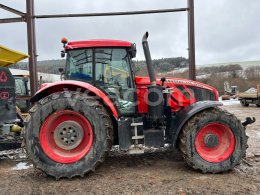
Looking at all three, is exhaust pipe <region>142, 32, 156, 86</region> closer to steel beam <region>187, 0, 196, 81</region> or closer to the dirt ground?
the dirt ground

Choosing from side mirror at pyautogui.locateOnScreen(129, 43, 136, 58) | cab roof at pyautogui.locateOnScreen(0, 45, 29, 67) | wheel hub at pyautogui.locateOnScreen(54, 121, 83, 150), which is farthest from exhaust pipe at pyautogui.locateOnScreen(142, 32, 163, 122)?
cab roof at pyautogui.locateOnScreen(0, 45, 29, 67)

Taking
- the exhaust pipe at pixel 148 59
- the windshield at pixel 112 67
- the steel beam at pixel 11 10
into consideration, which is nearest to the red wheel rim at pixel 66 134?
the windshield at pixel 112 67

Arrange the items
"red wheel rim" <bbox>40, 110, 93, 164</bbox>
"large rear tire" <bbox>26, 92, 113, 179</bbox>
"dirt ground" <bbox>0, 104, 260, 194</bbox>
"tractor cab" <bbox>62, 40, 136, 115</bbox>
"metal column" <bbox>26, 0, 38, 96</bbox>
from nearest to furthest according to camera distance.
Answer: "dirt ground" <bbox>0, 104, 260, 194</bbox>, "large rear tire" <bbox>26, 92, 113, 179</bbox>, "red wheel rim" <bbox>40, 110, 93, 164</bbox>, "tractor cab" <bbox>62, 40, 136, 115</bbox>, "metal column" <bbox>26, 0, 38, 96</bbox>

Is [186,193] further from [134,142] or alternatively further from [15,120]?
[15,120]

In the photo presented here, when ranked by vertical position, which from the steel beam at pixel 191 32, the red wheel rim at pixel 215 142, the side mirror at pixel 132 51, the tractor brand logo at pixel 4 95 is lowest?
the red wheel rim at pixel 215 142

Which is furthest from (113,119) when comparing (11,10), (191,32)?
(11,10)

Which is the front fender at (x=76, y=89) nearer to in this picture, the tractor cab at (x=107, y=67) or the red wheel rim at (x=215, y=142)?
the tractor cab at (x=107, y=67)

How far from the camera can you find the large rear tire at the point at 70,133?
4391 mm

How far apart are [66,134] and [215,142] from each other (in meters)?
2.36

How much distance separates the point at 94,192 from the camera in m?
3.87

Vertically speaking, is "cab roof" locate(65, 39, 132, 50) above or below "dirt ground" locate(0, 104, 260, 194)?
above

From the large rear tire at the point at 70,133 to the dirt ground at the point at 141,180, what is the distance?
0.68ft

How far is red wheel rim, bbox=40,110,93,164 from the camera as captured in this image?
14.9ft

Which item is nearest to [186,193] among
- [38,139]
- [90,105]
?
[90,105]
